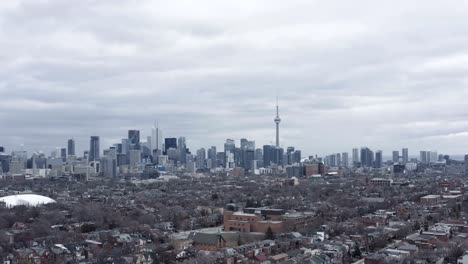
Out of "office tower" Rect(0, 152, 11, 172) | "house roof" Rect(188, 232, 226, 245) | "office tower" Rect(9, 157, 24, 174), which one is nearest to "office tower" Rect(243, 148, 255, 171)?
"office tower" Rect(9, 157, 24, 174)

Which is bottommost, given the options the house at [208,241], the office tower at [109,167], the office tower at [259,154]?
the house at [208,241]

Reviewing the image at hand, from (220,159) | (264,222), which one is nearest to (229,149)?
(220,159)

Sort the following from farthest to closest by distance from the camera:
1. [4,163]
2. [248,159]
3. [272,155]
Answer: [272,155], [248,159], [4,163]

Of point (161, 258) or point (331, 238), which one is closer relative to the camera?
point (161, 258)

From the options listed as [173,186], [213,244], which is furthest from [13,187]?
[213,244]

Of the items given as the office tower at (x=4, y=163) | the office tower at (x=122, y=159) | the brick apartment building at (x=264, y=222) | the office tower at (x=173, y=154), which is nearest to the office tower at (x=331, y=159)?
the office tower at (x=173, y=154)

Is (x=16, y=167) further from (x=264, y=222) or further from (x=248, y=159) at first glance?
(x=264, y=222)

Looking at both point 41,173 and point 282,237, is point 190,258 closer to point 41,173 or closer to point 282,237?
point 282,237

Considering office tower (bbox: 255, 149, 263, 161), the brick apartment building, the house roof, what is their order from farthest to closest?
office tower (bbox: 255, 149, 263, 161) → the brick apartment building → the house roof

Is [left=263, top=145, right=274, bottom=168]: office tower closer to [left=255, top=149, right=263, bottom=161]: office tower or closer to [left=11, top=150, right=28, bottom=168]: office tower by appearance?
[left=255, top=149, right=263, bottom=161]: office tower

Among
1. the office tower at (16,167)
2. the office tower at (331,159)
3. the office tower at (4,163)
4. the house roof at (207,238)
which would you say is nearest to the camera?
the house roof at (207,238)

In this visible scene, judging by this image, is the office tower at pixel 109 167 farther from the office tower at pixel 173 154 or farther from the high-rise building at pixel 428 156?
the high-rise building at pixel 428 156
